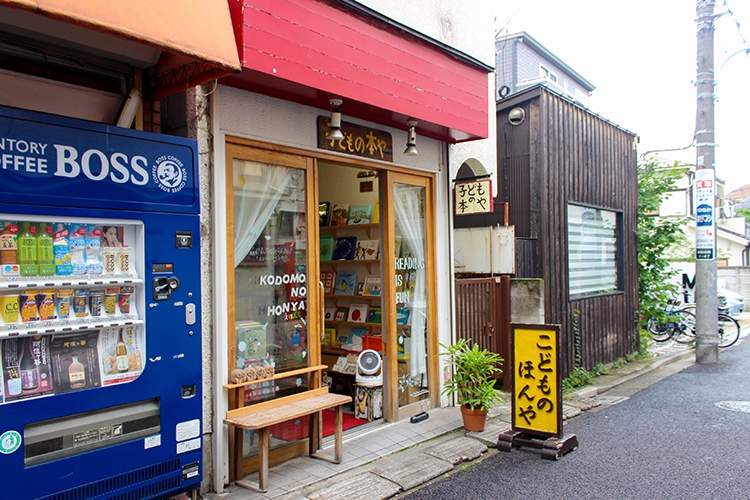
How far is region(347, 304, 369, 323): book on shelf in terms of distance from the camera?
7530mm

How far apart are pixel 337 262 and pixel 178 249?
3893mm

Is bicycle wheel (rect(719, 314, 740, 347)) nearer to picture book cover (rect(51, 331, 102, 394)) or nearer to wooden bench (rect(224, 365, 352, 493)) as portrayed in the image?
wooden bench (rect(224, 365, 352, 493))

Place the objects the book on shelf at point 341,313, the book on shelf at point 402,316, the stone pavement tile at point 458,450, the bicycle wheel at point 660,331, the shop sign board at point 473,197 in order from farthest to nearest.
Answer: the bicycle wheel at point 660,331 < the book on shelf at point 341,313 < the shop sign board at point 473,197 < the book on shelf at point 402,316 < the stone pavement tile at point 458,450

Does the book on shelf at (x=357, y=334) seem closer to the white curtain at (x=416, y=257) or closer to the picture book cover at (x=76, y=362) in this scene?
the white curtain at (x=416, y=257)

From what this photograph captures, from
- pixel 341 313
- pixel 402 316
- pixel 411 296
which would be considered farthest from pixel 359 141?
pixel 341 313

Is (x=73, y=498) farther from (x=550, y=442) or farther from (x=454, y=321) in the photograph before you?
(x=454, y=321)

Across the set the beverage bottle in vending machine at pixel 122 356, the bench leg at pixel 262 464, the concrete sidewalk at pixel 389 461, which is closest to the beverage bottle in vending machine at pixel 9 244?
the beverage bottle in vending machine at pixel 122 356

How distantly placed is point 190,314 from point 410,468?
261cm

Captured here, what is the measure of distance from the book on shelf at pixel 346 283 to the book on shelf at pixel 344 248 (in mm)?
248

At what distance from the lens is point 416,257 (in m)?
7.17

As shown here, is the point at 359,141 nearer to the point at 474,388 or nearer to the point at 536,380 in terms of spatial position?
the point at 474,388

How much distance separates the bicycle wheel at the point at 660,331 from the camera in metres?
13.7

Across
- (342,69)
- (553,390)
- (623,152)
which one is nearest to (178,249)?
(342,69)

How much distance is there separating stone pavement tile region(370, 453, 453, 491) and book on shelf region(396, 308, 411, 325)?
1.77 meters
